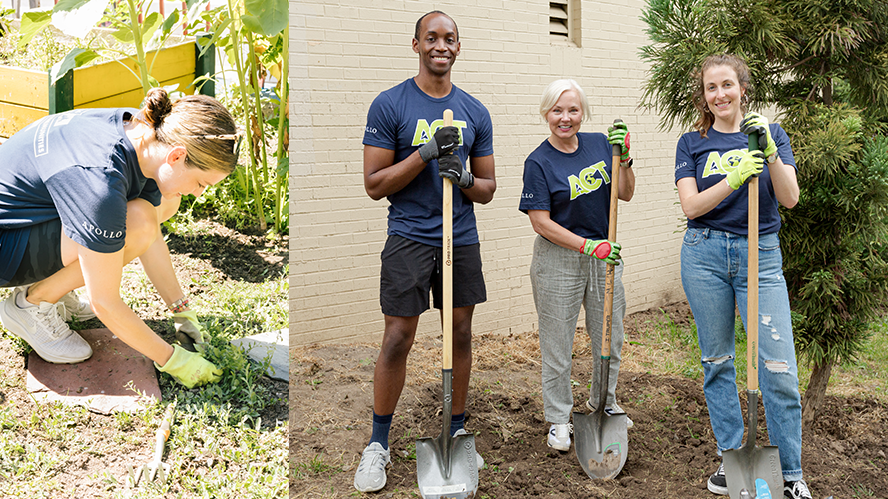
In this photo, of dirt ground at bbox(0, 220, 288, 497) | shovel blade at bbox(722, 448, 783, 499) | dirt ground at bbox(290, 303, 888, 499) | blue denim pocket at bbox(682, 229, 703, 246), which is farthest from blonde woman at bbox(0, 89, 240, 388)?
shovel blade at bbox(722, 448, 783, 499)

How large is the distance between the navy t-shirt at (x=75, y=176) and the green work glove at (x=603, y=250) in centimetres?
168

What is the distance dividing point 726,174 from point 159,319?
2.43 metres

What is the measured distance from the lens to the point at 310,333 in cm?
402

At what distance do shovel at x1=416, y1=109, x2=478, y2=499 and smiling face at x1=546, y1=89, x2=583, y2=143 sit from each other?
0.53 meters

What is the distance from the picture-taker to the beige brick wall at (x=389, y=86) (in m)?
3.79

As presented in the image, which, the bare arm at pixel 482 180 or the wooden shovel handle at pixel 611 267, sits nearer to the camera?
the bare arm at pixel 482 180

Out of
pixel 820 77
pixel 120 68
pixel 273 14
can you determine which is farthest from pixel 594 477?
pixel 120 68

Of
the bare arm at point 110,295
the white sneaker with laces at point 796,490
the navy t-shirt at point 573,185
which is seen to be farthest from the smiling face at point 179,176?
the white sneaker with laces at point 796,490

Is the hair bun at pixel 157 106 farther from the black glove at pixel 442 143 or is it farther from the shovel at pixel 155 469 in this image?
the shovel at pixel 155 469

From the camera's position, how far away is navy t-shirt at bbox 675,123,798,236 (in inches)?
96.3

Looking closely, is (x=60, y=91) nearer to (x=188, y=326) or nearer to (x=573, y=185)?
(x=188, y=326)

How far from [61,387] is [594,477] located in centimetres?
209

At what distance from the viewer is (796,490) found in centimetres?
248

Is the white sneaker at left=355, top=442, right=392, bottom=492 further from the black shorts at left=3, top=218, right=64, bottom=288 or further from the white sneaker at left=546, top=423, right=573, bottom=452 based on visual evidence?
the black shorts at left=3, top=218, right=64, bottom=288
